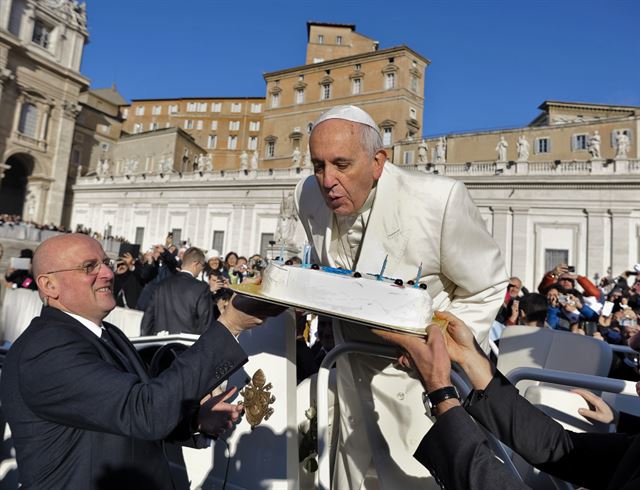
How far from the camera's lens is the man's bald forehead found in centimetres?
200

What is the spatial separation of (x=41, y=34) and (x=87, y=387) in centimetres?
5317

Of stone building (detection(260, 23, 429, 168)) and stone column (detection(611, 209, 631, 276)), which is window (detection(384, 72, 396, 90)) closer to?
stone building (detection(260, 23, 429, 168))

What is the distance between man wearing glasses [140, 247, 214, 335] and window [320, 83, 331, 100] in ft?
145

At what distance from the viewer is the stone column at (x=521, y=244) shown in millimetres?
26734

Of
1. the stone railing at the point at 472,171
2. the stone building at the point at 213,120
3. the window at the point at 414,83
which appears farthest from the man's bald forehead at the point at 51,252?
the stone building at the point at 213,120

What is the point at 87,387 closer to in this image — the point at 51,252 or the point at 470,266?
the point at 51,252

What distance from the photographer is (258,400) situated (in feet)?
7.86

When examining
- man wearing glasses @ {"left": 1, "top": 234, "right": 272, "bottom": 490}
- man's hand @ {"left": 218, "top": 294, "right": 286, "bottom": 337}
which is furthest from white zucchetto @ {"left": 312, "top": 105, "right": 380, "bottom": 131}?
man wearing glasses @ {"left": 1, "top": 234, "right": 272, "bottom": 490}

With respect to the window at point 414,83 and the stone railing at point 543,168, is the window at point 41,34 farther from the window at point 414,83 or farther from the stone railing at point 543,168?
the stone railing at point 543,168

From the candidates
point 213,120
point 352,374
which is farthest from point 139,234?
point 352,374

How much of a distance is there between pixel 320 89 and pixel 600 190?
30737 millimetres

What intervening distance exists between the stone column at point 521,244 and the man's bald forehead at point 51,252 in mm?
27988

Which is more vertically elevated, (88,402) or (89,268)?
(89,268)

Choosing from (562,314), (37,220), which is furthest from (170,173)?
(562,314)
